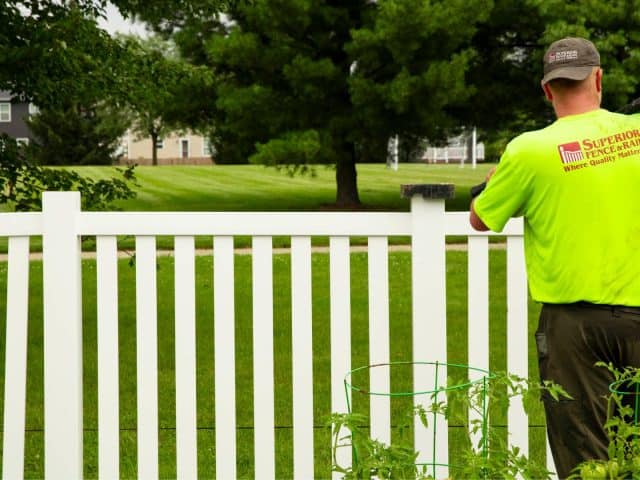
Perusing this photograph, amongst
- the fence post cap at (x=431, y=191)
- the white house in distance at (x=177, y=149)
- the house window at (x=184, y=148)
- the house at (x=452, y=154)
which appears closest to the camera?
the fence post cap at (x=431, y=191)

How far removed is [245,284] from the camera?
37.1ft

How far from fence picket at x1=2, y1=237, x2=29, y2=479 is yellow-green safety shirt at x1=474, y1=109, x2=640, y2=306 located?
195 cm

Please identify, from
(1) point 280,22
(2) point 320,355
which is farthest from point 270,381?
(1) point 280,22

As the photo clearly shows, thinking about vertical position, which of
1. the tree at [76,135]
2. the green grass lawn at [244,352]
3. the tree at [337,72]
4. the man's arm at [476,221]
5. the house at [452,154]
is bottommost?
the green grass lawn at [244,352]

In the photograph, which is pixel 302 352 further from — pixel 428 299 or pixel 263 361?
pixel 428 299

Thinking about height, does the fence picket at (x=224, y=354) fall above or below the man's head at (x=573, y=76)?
below

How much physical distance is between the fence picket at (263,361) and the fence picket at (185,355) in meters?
0.25

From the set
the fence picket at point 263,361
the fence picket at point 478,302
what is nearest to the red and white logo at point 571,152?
the fence picket at point 478,302

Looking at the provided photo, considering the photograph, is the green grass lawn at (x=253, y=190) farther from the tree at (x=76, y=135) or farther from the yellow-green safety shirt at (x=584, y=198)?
the yellow-green safety shirt at (x=584, y=198)

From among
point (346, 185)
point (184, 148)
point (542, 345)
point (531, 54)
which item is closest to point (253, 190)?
point (346, 185)

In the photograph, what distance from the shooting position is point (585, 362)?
3.31 m

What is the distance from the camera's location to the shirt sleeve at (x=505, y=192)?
10.7 ft

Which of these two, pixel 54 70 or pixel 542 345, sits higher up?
pixel 54 70

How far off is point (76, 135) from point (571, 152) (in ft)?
152
